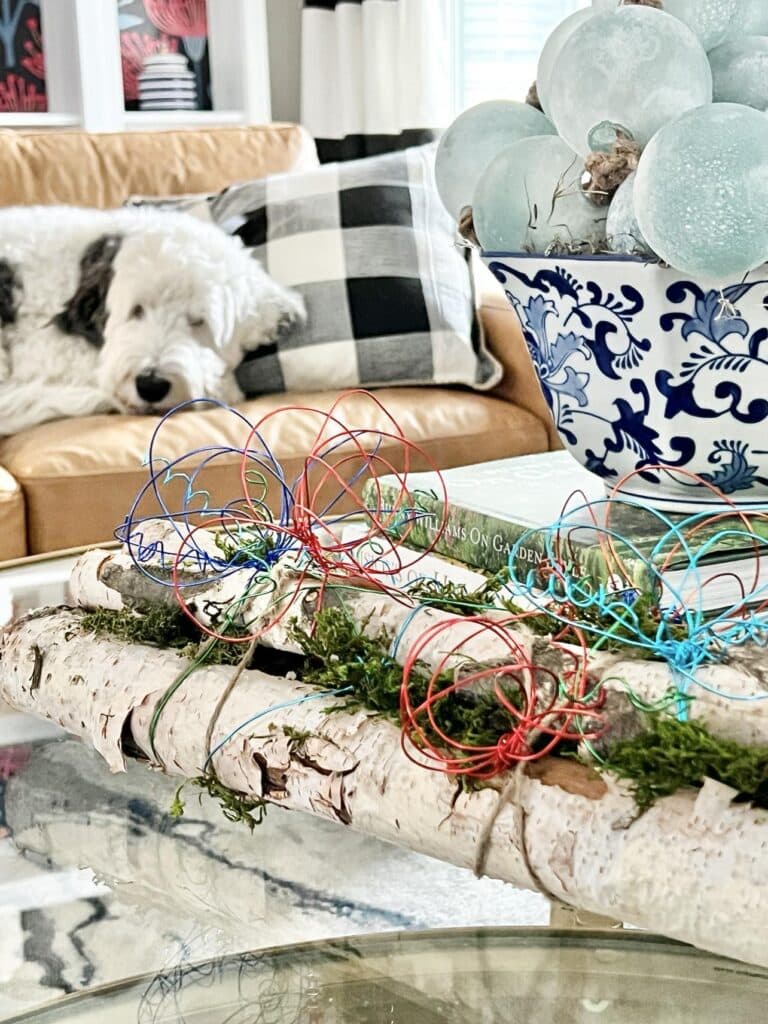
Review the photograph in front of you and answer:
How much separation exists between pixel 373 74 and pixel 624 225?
2815 millimetres

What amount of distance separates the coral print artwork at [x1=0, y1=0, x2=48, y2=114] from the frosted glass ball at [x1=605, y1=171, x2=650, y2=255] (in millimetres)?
2970

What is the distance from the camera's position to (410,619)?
66 centimetres

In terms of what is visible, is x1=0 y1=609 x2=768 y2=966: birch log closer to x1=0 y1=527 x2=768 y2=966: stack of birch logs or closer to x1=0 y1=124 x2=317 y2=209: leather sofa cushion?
x1=0 y1=527 x2=768 y2=966: stack of birch logs

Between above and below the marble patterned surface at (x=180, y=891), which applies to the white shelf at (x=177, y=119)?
above

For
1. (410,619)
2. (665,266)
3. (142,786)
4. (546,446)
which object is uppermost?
(665,266)

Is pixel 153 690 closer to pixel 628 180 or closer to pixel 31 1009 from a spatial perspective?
pixel 31 1009

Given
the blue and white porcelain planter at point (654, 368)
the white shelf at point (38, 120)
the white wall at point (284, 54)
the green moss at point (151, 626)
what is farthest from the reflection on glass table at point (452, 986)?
the white wall at point (284, 54)

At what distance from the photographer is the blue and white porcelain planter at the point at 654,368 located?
85 centimetres

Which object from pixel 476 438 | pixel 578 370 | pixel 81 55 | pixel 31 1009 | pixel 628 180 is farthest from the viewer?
pixel 81 55

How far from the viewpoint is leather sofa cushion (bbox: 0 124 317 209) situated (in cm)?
226

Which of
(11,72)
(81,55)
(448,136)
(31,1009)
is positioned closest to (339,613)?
(31,1009)

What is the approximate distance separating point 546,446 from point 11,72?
6.89ft

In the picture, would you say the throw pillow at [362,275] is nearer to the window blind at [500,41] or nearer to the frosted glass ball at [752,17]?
the frosted glass ball at [752,17]

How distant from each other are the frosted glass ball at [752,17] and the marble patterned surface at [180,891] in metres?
0.58
